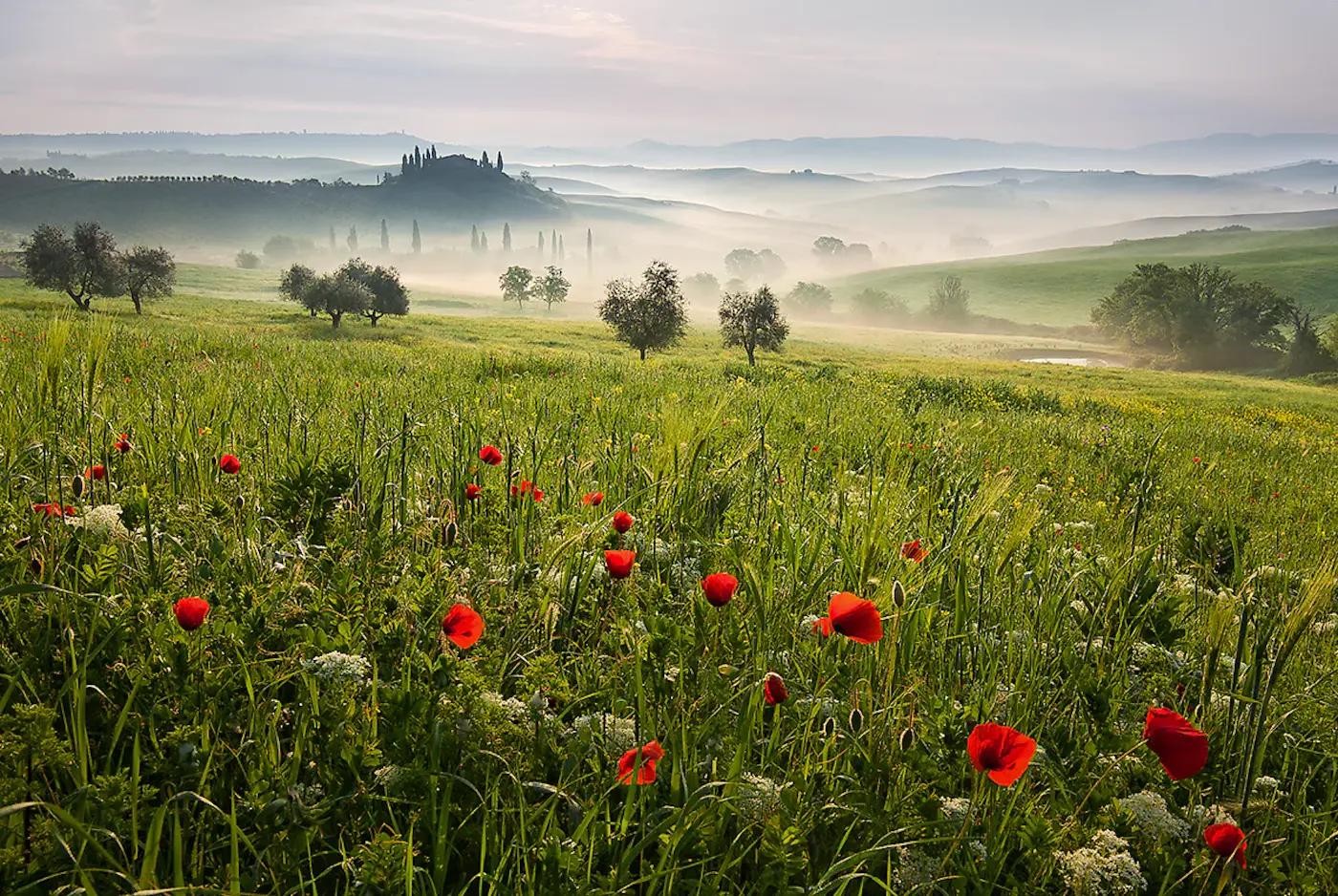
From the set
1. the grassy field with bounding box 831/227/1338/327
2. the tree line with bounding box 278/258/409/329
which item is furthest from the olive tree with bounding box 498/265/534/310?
the tree line with bounding box 278/258/409/329

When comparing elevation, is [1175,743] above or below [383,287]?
below

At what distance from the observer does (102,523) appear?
2.47m

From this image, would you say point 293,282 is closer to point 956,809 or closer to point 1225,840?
point 956,809

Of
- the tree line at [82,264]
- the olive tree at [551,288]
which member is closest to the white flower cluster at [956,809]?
the tree line at [82,264]

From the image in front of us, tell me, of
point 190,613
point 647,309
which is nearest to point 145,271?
point 647,309

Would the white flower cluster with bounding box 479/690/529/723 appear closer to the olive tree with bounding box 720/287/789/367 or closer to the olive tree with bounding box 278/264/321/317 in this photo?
the olive tree with bounding box 720/287/789/367

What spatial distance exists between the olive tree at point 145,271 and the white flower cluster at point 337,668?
248ft

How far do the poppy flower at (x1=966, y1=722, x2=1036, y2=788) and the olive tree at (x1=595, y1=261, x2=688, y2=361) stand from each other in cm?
4918

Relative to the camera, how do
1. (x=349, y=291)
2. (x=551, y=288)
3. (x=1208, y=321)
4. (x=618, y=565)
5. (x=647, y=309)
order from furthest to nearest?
(x=551, y=288), (x=1208, y=321), (x=349, y=291), (x=647, y=309), (x=618, y=565)

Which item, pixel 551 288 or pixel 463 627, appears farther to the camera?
pixel 551 288

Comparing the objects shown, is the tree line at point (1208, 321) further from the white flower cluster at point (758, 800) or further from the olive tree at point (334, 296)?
the white flower cluster at point (758, 800)

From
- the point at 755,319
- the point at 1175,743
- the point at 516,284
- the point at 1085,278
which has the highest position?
the point at 1085,278

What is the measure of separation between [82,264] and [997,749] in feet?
262

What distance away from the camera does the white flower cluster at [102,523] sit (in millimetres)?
2436
